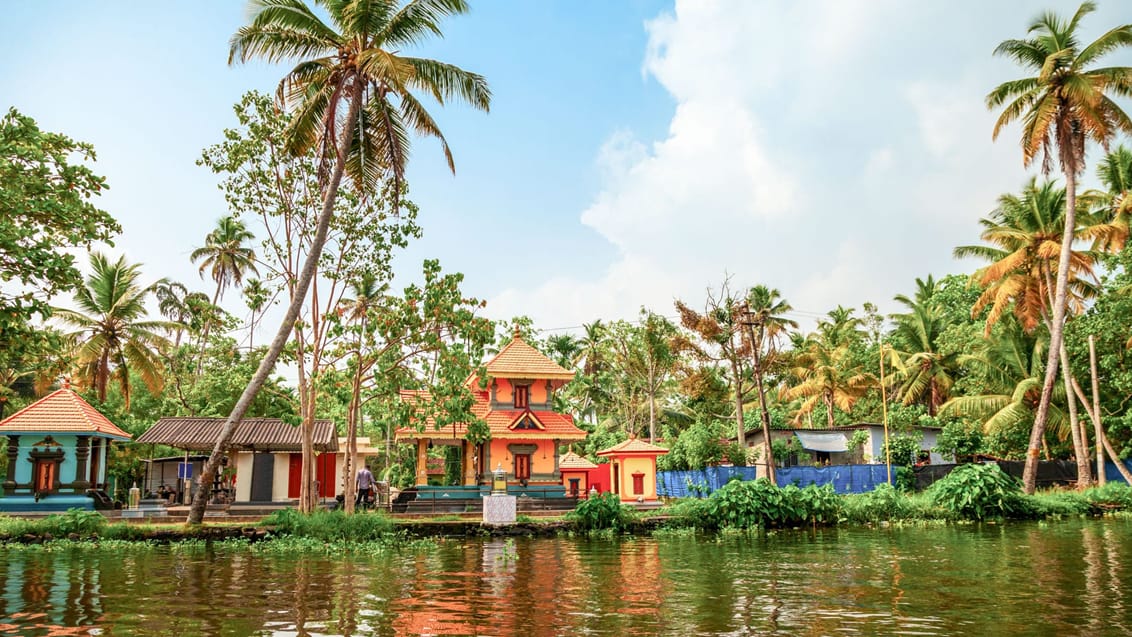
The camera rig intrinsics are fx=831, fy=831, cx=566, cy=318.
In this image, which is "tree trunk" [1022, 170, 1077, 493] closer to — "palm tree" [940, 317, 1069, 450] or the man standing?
"palm tree" [940, 317, 1069, 450]

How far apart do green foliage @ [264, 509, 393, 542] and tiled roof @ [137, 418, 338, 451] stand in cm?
838

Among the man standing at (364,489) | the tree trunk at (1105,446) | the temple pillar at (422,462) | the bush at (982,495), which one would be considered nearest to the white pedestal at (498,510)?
the man standing at (364,489)

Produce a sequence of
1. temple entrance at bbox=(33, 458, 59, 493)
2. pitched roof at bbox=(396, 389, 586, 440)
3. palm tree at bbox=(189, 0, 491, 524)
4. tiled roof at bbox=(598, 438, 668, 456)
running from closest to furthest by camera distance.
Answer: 1. palm tree at bbox=(189, 0, 491, 524)
2. temple entrance at bbox=(33, 458, 59, 493)
3. pitched roof at bbox=(396, 389, 586, 440)
4. tiled roof at bbox=(598, 438, 668, 456)

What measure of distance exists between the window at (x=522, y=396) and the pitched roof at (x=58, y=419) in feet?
50.2

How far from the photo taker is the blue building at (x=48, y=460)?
28.0 m

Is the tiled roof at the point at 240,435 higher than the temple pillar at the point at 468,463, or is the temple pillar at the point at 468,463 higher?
the tiled roof at the point at 240,435

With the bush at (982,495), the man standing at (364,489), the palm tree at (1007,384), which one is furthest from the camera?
the palm tree at (1007,384)

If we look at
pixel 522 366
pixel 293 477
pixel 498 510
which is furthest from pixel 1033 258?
pixel 293 477

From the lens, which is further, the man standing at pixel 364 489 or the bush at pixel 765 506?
the man standing at pixel 364 489

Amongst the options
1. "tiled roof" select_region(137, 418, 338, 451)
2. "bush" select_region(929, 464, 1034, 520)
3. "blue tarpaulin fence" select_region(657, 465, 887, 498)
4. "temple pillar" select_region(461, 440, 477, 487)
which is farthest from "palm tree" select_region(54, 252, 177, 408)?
"bush" select_region(929, 464, 1034, 520)

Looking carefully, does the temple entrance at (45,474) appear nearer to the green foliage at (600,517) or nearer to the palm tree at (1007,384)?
the green foliage at (600,517)

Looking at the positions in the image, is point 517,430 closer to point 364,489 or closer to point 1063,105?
point 364,489

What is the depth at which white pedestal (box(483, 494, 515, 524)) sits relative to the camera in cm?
2495

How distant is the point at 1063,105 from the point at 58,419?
37.7m
